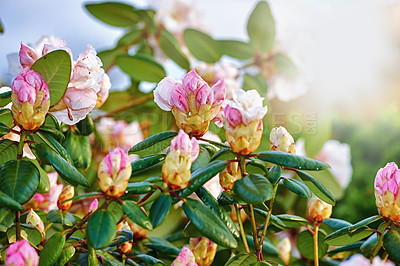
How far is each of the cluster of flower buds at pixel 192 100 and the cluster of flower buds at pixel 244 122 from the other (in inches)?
2.7

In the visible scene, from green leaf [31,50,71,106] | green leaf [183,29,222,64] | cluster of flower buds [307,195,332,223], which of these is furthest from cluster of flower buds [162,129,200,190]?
green leaf [183,29,222,64]

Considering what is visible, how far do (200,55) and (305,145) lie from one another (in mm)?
513

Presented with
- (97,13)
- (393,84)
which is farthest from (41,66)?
(393,84)

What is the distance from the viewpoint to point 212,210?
0.54 metres

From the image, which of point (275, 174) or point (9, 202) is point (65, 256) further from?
point (275, 174)

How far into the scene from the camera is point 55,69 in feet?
1.99

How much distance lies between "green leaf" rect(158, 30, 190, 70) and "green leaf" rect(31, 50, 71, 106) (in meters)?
0.66

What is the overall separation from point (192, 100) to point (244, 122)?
0.36 feet

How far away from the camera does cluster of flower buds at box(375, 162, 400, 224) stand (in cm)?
59

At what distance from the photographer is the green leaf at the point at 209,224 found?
48cm

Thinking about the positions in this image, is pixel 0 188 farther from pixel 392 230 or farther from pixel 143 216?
pixel 392 230

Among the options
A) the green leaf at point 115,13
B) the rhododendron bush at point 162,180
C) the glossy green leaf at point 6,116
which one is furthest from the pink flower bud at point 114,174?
the green leaf at point 115,13

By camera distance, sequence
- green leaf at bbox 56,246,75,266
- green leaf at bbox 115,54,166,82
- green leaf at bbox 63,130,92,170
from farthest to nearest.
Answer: green leaf at bbox 115,54,166,82 < green leaf at bbox 63,130,92,170 < green leaf at bbox 56,246,75,266

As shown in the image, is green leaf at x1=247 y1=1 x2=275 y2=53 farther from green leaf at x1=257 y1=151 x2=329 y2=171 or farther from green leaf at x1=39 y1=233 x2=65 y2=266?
green leaf at x1=39 y1=233 x2=65 y2=266
